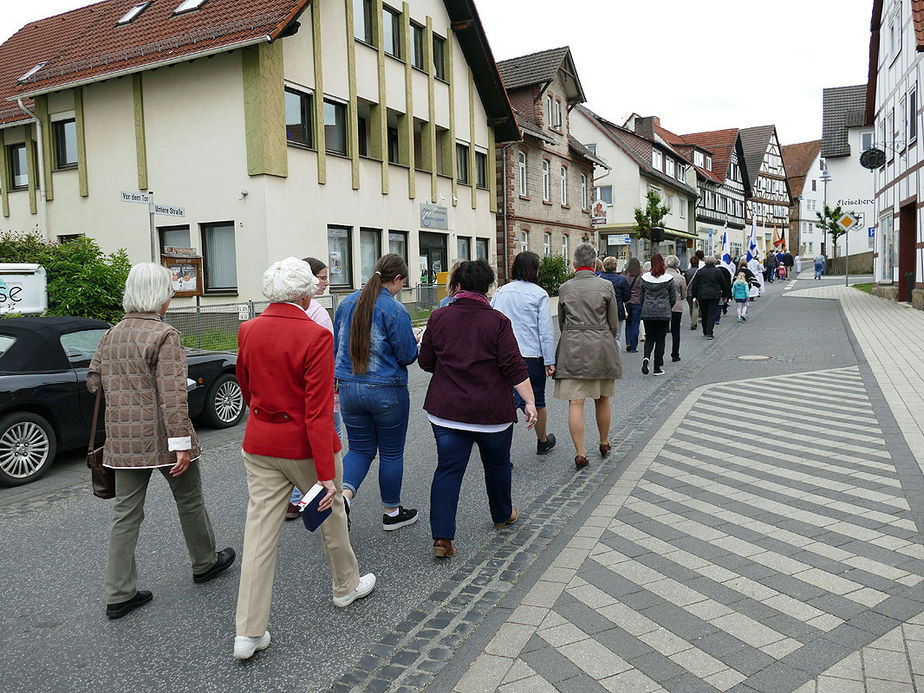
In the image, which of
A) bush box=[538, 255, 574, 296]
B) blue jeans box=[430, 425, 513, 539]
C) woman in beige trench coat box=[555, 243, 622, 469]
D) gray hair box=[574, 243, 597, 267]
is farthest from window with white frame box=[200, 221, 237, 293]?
blue jeans box=[430, 425, 513, 539]

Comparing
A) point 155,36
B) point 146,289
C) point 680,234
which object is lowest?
point 146,289

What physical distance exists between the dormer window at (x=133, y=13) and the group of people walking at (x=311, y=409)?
61.4ft

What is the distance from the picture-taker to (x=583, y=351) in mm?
6977

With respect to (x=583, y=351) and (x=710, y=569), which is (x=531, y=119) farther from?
(x=710, y=569)

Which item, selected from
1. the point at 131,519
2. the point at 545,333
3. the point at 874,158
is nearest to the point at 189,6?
the point at 545,333

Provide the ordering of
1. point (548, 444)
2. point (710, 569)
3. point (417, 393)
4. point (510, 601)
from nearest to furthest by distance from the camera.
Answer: point (510, 601)
point (710, 569)
point (548, 444)
point (417, 393)

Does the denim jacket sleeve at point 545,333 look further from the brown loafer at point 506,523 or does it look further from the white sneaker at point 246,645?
the white sneaker at point 246,645

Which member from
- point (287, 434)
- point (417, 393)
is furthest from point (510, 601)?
point (417, 393)

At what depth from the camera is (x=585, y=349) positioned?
6.97m

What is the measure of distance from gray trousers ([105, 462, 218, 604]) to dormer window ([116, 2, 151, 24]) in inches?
802

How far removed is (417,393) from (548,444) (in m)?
4.30

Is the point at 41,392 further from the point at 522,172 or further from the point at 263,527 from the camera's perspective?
the point at 522,172

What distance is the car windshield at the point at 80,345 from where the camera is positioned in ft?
24.6

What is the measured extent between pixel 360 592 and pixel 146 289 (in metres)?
1.89
